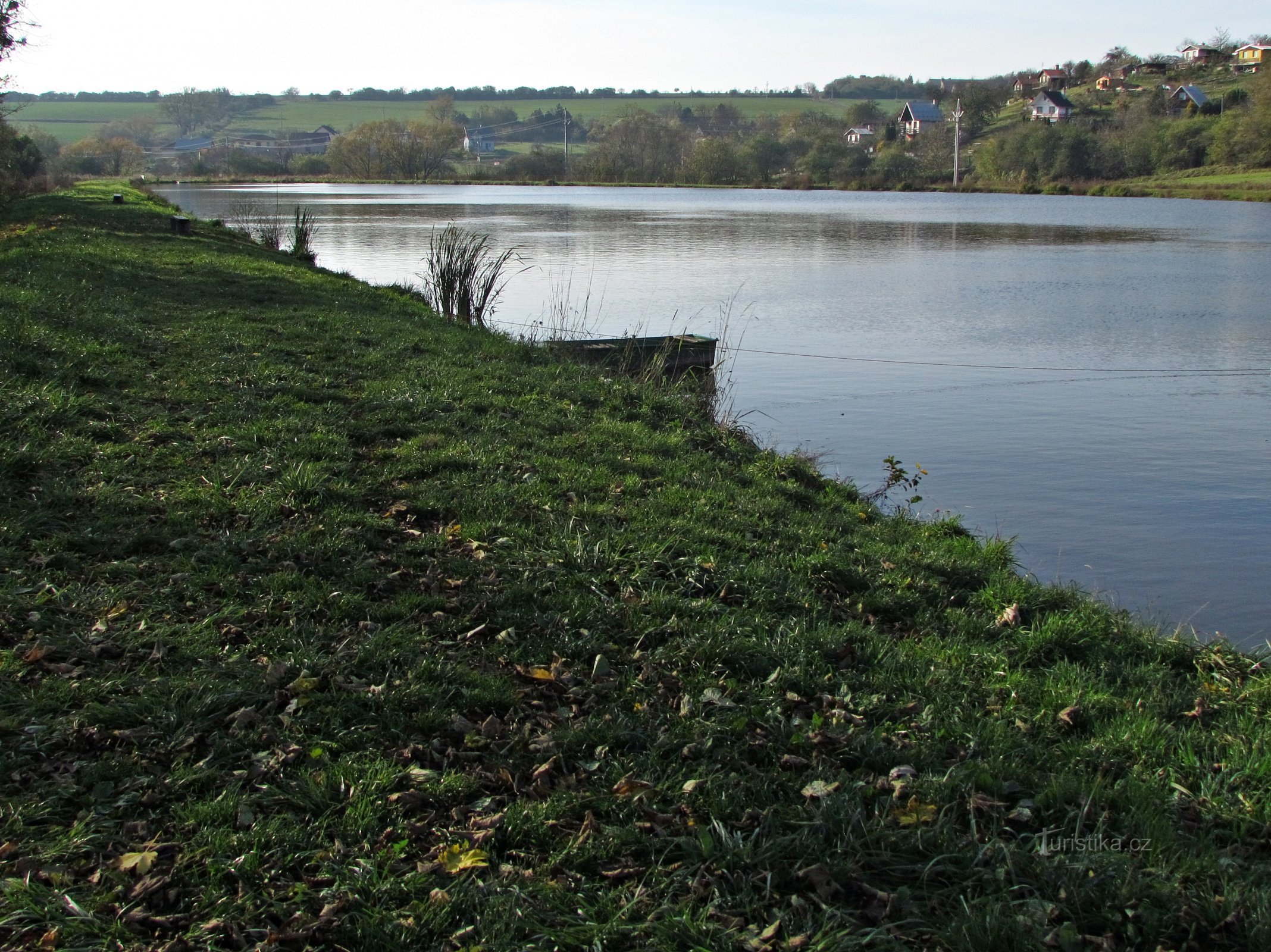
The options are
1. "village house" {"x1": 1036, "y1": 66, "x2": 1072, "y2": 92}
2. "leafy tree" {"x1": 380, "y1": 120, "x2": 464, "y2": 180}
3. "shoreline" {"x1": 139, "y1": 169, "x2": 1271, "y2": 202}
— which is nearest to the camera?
"shoreline" {"x1": 139, "y1": 169, "x2": 1271, "y2": 202}

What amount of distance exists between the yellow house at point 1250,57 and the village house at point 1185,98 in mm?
17500

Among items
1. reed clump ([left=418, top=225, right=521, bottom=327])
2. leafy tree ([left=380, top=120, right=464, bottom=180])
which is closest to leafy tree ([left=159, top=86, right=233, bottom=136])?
leafy tree ([left=380, top=120, right=464, bottom=180])

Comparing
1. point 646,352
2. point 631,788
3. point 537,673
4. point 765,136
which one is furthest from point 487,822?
point 765,136

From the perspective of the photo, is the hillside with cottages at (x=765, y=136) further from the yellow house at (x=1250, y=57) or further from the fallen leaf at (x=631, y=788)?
the fallen leaf at (x=631, y=788)

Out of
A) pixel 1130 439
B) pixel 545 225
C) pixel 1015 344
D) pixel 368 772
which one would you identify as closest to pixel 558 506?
pixel 368 772

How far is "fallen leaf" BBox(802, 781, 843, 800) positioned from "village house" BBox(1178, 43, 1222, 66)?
142 meters

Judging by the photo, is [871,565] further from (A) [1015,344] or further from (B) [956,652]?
(A) [1015,344]

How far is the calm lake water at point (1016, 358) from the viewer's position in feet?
27.9

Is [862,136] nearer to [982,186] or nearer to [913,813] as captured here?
[982,186]

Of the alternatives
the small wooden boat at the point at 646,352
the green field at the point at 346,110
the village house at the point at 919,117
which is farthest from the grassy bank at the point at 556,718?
the green field at the point at 346,110

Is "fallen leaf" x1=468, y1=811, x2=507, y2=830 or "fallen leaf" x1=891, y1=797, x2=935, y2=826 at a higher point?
"fallen leaf" x1=468, y1=811, x2=507, y2=830

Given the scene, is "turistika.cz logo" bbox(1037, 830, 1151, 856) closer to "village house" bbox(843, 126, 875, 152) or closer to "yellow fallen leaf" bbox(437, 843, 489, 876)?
"yellow fallen leaf" bbox(437, 843, 489, 876)

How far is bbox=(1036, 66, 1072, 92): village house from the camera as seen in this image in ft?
417

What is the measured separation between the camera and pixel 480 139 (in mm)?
152125
